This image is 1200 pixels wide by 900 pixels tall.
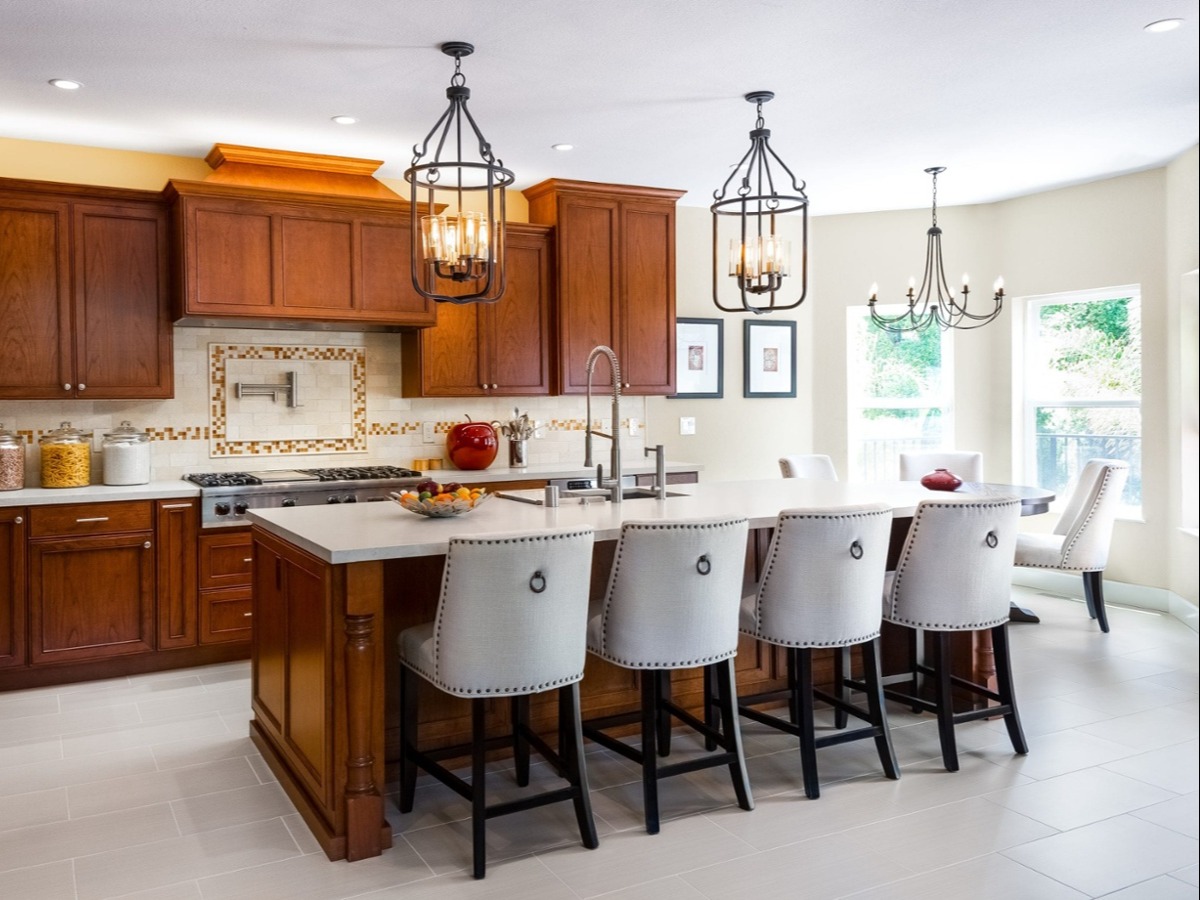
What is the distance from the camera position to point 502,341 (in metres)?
5.86

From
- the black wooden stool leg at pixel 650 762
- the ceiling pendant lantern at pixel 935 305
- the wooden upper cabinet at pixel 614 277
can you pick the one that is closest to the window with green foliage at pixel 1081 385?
the ceiling pendant lantern at pixel 935 305

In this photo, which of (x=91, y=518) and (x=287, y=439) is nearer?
(x=91, y=518)

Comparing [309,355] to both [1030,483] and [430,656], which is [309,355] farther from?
[1030,483]

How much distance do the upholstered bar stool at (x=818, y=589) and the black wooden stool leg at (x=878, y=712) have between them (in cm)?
7

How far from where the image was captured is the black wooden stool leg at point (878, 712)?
330 centimetres

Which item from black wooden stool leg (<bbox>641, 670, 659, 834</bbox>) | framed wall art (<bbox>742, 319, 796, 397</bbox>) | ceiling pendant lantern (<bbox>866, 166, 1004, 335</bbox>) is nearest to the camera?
black wooden stool leg (<bbox>641, 670, 659, 834</bbox>)

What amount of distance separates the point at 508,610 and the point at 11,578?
299cm

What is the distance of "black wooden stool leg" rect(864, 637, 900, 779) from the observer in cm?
330

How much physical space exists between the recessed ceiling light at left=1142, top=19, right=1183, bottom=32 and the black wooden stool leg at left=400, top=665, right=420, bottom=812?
11.5ft

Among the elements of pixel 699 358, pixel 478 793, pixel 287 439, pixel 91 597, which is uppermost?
pixel 699 358

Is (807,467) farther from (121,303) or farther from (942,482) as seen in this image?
(121,303)

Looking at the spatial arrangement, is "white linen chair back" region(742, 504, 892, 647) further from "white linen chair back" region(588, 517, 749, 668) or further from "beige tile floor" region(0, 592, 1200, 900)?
"beige tile floor" region(0, 592, 1200, 900)

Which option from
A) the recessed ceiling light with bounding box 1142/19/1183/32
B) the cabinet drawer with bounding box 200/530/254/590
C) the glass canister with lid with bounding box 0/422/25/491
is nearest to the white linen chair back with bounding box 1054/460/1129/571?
the recessed ceiling light with bounding box 1142/19/1183/32

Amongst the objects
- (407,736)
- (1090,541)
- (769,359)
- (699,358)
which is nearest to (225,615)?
(407,736)
